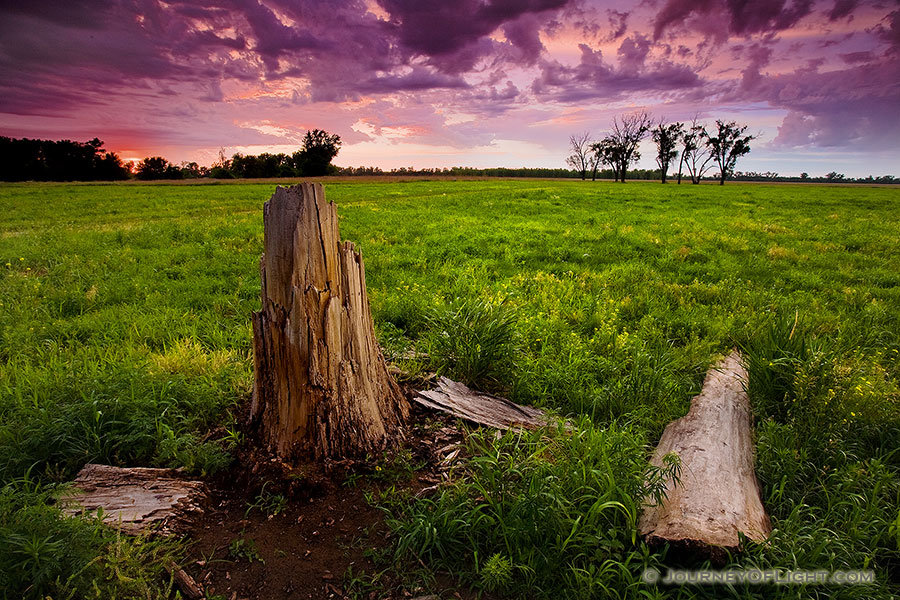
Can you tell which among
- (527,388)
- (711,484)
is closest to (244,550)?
(527,388)

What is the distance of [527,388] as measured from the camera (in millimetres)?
4598

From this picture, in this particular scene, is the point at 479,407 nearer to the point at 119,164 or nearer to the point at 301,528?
the point at 301,528

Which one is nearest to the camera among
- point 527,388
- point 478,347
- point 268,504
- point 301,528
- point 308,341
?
point 301,528

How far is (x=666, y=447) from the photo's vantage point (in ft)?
11.5

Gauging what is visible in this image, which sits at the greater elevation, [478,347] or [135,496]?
[478,347]

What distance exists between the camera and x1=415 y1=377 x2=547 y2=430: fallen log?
391 centimetres

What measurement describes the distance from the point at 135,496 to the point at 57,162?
317 ft

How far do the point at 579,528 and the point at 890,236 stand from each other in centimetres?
1858

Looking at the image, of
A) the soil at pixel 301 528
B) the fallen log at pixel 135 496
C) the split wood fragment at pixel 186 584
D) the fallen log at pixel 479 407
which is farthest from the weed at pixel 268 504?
the fallen log at pixel 479 407

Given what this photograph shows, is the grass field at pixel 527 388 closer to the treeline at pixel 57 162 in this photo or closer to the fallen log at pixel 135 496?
the fallen log at pixel 135 496

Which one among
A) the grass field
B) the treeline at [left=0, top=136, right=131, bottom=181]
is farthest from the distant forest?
the grass field

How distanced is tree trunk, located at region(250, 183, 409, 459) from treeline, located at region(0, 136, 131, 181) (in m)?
87.3

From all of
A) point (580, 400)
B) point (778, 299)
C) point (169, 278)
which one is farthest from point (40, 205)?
point (778, 299)

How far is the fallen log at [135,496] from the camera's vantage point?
278 cm
